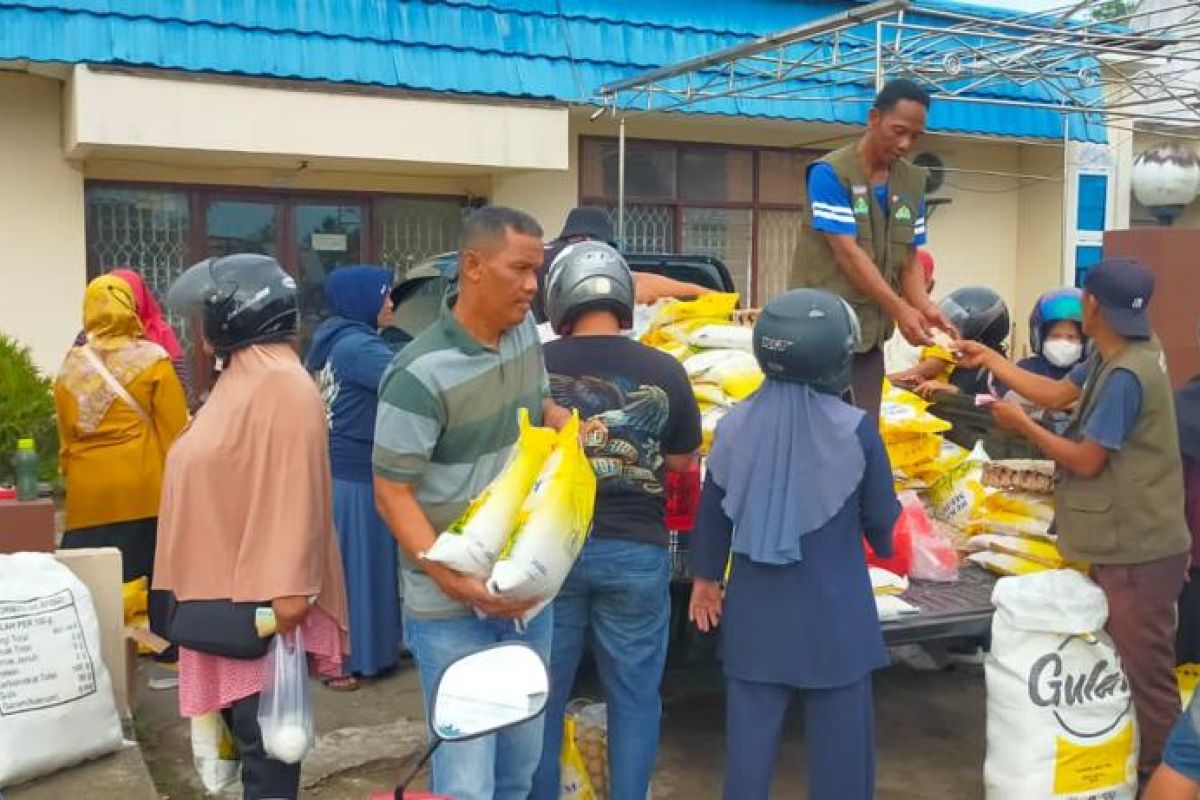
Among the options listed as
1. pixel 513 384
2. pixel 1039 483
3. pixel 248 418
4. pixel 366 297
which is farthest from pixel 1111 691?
pixel 366 297

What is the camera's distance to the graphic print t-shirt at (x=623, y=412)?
11.5ft

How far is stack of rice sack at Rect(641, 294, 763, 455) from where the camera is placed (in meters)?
4.96

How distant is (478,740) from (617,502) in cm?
84

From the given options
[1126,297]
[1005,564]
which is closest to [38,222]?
[1005,564]

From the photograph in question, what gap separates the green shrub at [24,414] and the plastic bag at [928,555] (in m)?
5.10

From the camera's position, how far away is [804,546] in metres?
3.39

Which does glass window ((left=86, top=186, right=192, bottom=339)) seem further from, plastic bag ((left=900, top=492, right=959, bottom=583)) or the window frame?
plastic bag ((left=900, top=492, right=959, bottom=583))

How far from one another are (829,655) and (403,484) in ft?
4.29

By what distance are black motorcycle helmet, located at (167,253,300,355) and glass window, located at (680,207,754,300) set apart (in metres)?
8.25

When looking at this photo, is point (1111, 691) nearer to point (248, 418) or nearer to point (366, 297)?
point (248, 418)

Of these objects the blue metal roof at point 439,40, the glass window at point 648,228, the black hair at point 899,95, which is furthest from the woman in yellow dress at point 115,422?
the glass window at point 648,228

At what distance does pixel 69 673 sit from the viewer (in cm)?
408

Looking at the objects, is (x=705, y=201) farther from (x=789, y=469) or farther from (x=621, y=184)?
(x=789, y=469)

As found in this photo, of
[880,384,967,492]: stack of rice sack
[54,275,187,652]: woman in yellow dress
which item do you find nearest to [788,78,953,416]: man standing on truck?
[880,384,967,492]: stack of rice sack
